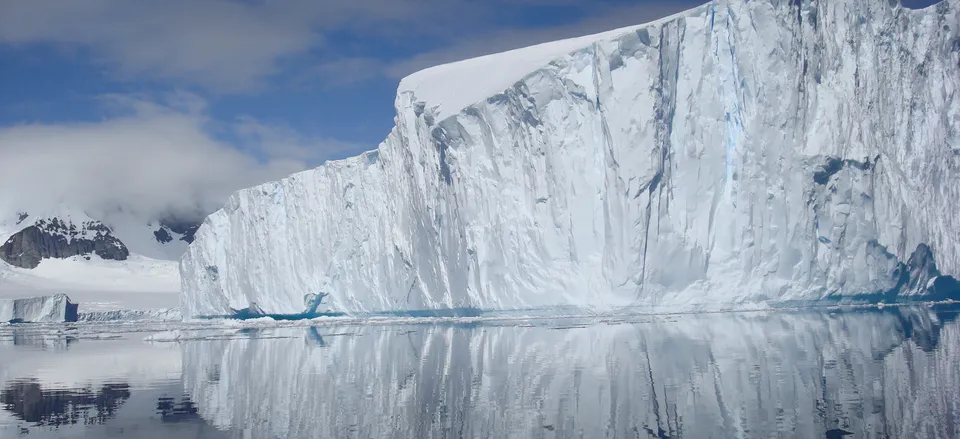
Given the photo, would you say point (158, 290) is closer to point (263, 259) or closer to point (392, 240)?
point (263, 259)

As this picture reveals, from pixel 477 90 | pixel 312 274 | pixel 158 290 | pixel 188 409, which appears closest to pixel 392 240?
pixel 312 274

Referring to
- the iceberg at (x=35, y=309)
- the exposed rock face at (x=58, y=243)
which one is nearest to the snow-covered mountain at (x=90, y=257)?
the exposed rock face at (x=58, y=243)

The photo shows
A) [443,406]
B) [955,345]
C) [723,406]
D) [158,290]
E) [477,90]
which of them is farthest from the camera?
[158,290]

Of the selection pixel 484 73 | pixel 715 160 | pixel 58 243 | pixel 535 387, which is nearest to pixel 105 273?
pixel 58 243

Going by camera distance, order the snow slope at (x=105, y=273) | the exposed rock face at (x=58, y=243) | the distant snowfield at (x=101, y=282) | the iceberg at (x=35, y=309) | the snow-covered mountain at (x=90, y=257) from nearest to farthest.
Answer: the iceberg at (x=35, y=309) → the distant snowfield at (x=101, y=282) → the snow slope at (x=105, y=273) → the snow-covered mountain at (x=90, y=257) → the exposed rock face at (x=58, y=243)

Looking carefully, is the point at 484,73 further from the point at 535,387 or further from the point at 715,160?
the point at 535,387

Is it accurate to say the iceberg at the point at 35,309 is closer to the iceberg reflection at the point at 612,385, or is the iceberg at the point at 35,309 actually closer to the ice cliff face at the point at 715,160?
the ice cliff face at the point at 715,160
